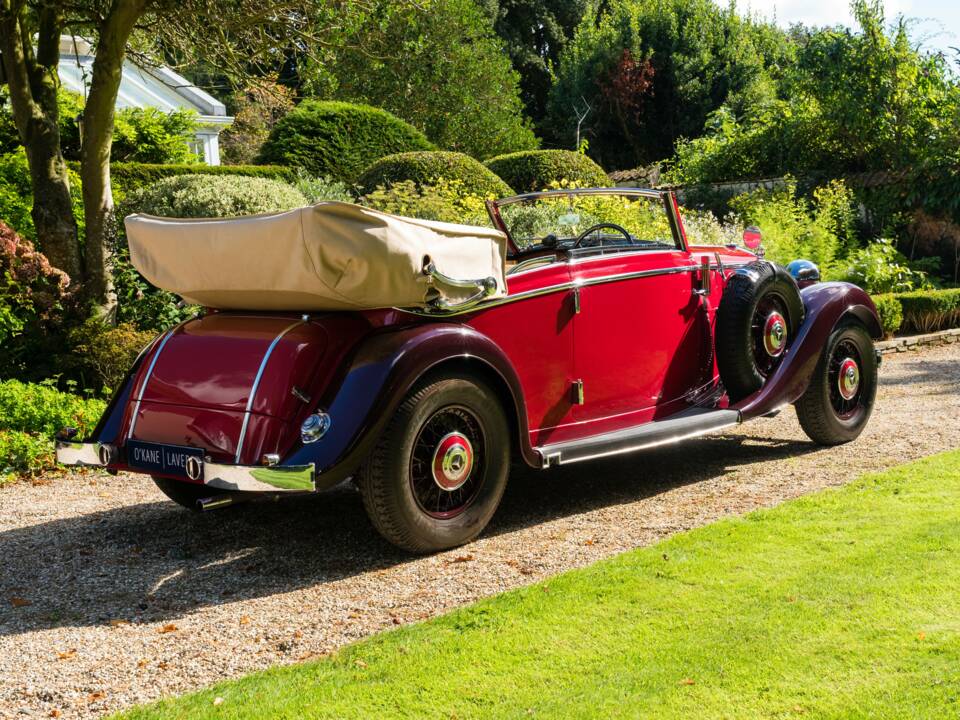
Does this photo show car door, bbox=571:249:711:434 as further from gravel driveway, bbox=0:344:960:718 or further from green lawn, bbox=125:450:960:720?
green lawn, bbox=125:450:960:720

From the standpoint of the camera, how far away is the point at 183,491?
5316 mm

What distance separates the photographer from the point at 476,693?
3.13 metres

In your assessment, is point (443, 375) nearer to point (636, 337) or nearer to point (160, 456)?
point (160, 456)

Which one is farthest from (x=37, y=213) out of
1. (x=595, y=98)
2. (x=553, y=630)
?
(x=595, y=98)

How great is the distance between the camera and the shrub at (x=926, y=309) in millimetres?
12148

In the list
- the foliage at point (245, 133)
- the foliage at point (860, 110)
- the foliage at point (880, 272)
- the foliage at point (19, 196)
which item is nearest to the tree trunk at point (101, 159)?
the foliage at point (19, 196)

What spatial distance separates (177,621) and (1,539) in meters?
1.67

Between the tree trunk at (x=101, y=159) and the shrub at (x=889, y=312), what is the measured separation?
800cm

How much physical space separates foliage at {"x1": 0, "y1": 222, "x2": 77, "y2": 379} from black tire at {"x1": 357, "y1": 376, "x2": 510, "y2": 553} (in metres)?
4.81

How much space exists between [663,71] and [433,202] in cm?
2135

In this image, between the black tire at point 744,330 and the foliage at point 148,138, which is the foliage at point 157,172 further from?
the black tire at point 744,330

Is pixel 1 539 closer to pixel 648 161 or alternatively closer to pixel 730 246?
pixel 730 246

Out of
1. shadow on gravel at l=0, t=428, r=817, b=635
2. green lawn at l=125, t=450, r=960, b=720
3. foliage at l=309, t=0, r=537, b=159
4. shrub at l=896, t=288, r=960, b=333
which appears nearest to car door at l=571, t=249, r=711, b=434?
shadow on gravel at l=0, t=428, r=817, b=635

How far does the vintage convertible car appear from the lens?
4.27m
